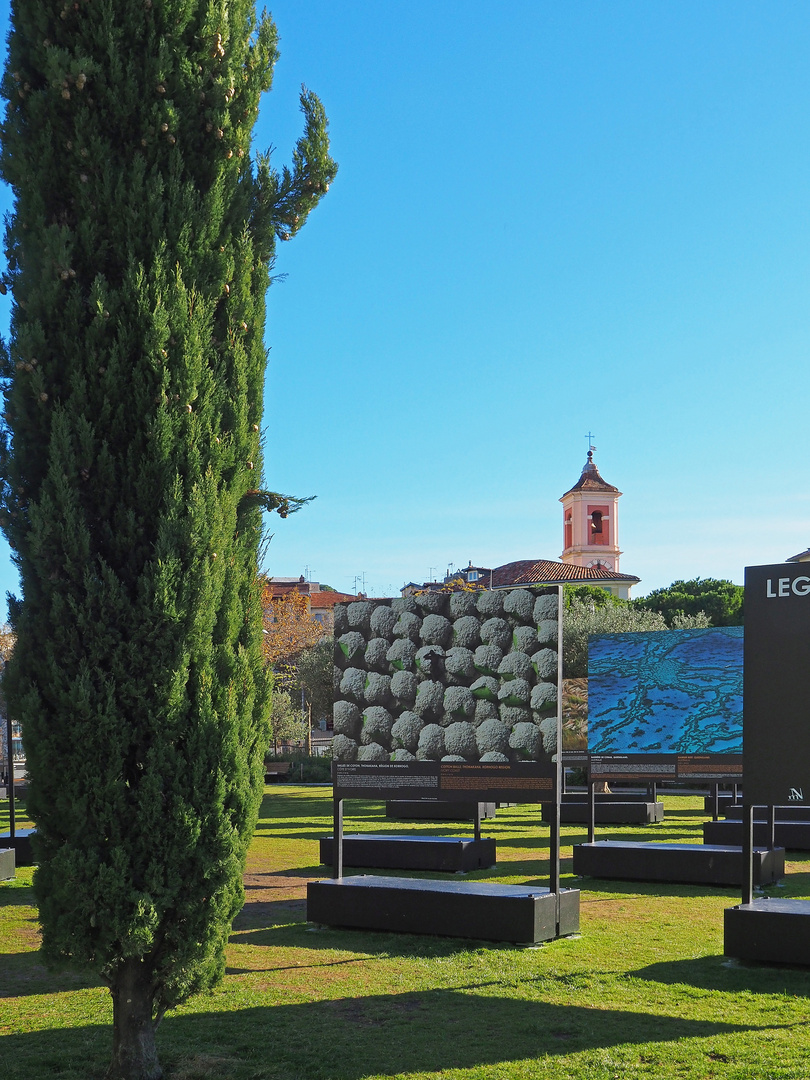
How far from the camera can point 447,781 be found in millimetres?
10492

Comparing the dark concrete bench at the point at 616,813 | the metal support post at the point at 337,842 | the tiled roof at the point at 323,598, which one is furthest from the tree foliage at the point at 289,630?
the tiled roof at the point at 323,598

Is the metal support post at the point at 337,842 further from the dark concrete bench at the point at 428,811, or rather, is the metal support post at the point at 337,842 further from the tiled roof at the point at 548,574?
the tiled roof at the point at 548,574

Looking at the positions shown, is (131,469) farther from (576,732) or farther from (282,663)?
(282,663)

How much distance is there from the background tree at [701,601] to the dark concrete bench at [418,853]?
4137 centimetres

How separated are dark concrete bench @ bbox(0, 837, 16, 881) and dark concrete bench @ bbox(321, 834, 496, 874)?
4.46 metres

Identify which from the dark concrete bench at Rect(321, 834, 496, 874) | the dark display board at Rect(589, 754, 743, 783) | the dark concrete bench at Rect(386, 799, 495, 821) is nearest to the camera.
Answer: the dark concrete bench at Rect(321, 834, 496, 874)

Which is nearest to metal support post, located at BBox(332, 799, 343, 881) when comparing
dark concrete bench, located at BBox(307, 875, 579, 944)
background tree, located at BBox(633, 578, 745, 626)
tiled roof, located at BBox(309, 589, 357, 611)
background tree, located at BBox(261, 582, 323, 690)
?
dark concrete bench, located at BBox(307, 875, 579, 944)

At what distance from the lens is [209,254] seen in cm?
621

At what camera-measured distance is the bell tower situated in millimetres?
91062

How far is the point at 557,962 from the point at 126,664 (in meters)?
4.90

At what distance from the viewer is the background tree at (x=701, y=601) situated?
56.4 m

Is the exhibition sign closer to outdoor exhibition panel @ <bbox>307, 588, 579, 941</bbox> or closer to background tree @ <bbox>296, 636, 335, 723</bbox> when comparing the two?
outdoor exhibition panel @ <bbox>307, 588, 579, 941</bbox>

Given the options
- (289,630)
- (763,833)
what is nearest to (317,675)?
(289,630)

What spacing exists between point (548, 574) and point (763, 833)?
190ft
